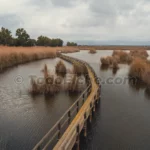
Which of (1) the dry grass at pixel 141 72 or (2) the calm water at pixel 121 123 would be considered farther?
(1) the dry grass at pixel 141 72

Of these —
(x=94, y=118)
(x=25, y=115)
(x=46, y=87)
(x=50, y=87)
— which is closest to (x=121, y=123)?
(x=94, y=118)

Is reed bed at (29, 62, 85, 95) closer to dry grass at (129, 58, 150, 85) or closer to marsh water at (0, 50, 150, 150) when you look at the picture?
→ marsh water at (0, 50, 150, 150)

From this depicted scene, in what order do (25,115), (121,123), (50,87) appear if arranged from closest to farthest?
(121,123)
(25,115)
(50,87)

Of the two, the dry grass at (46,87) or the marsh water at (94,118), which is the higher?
the dry grass at (46,87)

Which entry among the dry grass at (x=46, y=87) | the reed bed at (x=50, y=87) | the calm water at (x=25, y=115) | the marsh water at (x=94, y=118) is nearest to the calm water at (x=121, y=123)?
the marsh water at (x=94, y=118)

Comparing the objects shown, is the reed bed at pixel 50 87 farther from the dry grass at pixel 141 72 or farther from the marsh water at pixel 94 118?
the dry grass at pixel 141 72

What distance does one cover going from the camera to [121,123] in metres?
11.7

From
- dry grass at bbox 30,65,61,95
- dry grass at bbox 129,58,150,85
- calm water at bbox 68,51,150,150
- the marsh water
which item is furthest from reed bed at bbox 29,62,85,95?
dry grass at bbox 129,58,150,85

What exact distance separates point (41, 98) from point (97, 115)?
4811mm

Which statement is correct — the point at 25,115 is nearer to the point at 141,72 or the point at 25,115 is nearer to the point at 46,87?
the point at 46,87

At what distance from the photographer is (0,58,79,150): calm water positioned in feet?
31.4

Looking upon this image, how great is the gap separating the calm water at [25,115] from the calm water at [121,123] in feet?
7.73

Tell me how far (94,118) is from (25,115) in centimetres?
414

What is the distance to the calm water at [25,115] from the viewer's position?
377 inches
